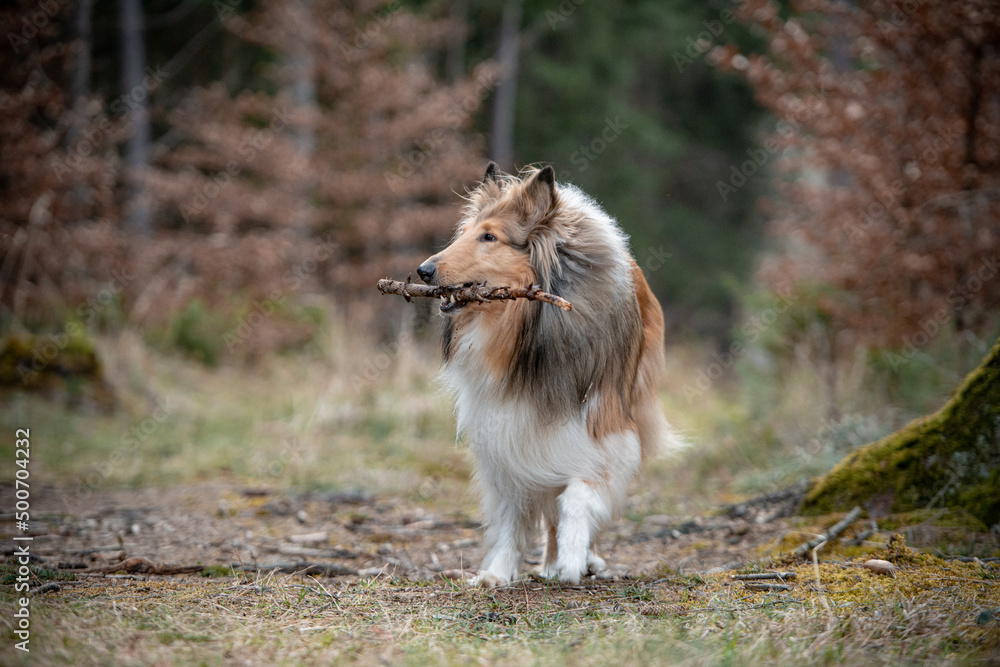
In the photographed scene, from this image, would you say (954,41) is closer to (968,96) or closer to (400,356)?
(968,96)

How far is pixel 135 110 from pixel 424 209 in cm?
493

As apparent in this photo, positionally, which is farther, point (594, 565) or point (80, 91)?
point (80, 91)

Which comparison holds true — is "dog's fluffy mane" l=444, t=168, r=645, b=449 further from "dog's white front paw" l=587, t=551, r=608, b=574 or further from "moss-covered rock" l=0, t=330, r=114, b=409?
"moss-covered rock" l=0, t=330, r=114, b=409

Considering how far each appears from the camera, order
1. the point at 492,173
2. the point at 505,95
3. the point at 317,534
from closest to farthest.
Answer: the point at 492,173
the point at 317,534
the point at 505,95

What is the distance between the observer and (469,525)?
510 cm

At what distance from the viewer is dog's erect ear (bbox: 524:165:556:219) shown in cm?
355

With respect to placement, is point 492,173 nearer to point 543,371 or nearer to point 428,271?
point 428,271

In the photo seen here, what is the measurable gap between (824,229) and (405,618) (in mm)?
6995

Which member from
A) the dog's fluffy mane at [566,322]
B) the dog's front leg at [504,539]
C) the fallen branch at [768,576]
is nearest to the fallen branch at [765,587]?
the fallen branch at [768,576]

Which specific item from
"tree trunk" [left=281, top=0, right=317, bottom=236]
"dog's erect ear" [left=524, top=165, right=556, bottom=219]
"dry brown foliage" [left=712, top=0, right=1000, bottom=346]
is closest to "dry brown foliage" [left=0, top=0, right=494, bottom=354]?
"tree trunk" [left=281, top=0, right=317, bottom=236]

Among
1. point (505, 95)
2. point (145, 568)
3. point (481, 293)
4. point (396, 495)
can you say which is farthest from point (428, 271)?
point (505, 95)

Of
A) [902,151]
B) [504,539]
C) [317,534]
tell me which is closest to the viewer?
[504,539]

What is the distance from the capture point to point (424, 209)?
13.1m

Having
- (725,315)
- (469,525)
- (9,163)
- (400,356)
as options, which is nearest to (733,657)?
(469,525)
